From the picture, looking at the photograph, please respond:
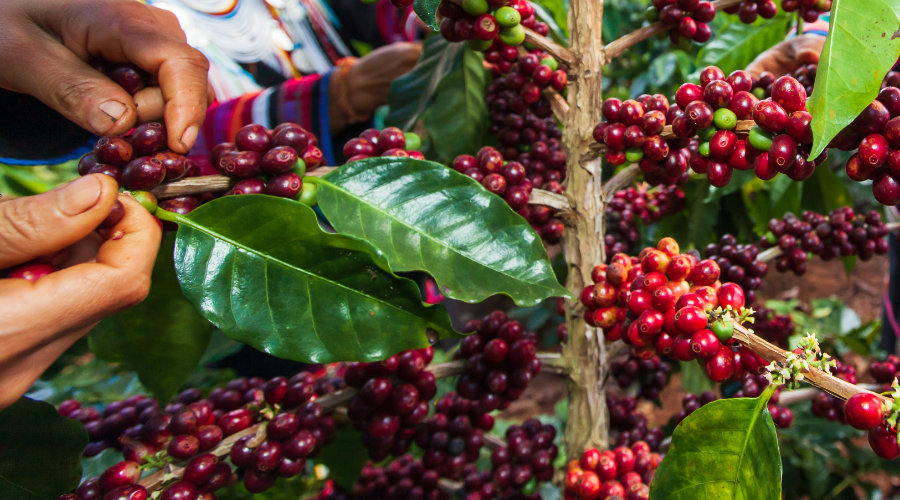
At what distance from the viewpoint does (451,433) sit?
1.05m

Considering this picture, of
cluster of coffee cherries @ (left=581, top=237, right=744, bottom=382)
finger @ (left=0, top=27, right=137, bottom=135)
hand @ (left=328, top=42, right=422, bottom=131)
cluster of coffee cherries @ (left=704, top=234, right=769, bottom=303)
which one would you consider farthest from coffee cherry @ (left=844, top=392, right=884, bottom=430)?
hand @ (left=328, top=42, right=422, bottom=131)

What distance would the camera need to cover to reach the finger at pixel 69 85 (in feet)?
2.23

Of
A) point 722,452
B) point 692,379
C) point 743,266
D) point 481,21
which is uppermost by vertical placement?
point 481,21

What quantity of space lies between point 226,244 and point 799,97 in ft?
2.06

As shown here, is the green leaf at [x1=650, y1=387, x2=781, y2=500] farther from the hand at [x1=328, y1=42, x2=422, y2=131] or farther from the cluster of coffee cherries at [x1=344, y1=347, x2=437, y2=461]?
the hand at [x1=328, y1=42, x2=422, y2=131]

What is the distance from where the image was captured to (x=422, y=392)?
0.92 metres

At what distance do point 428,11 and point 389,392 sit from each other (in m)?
0.56

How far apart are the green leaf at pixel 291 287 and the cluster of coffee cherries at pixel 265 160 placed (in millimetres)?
61

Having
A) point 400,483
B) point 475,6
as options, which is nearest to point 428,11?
point 475,6

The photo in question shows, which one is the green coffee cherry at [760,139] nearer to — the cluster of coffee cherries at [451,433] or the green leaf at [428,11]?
the green leaf at [428,11]

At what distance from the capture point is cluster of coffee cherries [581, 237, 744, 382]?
0.60m

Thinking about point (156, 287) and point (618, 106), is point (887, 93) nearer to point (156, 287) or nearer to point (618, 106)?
point (618, 106)

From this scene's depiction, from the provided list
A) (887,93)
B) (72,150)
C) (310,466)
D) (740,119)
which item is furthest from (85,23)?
(310,466)

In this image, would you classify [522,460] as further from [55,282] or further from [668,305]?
[55,282]
